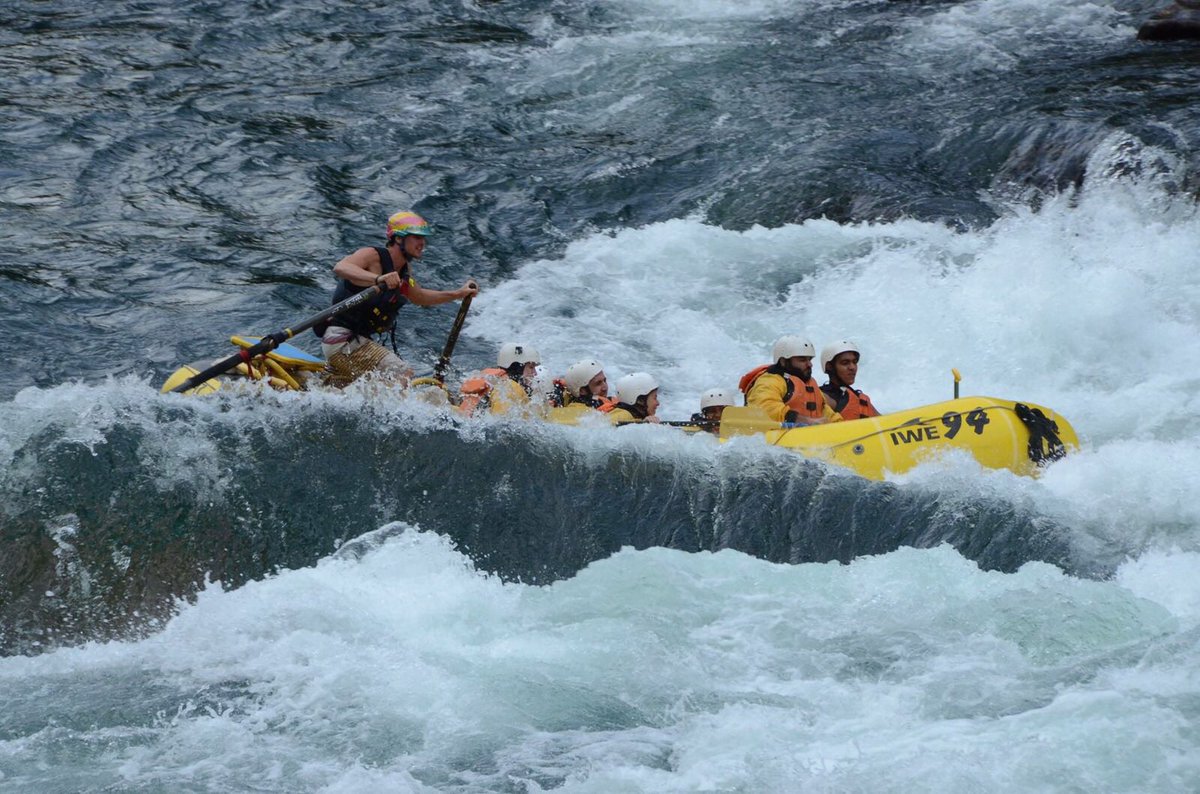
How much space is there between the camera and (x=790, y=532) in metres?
8.07

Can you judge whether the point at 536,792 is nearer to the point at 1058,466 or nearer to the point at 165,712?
the point at 165,712

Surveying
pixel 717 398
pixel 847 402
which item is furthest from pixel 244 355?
pixel 847 402

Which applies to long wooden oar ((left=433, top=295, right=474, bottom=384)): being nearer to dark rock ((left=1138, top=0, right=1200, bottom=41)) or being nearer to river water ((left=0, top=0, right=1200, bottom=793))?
river water ((left=0, top=0, right=1200, bottom=793))

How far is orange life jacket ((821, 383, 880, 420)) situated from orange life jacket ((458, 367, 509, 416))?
6.91ft

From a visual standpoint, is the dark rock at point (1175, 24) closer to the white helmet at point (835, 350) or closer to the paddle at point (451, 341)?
the white helmet at point (835, 350)

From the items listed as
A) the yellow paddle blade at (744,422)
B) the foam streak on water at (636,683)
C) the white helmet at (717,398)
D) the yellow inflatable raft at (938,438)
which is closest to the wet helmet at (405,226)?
the white helmet at (717,398)

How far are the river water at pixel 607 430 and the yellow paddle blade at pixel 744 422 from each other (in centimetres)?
32

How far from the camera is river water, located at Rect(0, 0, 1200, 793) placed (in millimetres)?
6484

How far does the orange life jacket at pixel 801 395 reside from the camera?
9625 millimetres

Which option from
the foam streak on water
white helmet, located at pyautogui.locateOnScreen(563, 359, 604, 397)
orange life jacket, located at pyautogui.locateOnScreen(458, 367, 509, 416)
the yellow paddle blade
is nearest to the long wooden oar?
orange life jacket, located at pyautogui.locateOnScreen(458, 367, 509, 416)

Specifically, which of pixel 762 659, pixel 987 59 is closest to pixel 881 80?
pixel 987 59

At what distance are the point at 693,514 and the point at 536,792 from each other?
2.39m

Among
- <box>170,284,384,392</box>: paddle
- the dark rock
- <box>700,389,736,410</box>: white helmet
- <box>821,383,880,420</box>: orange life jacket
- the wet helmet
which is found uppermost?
the wet helmet

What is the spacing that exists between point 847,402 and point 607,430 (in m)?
1.88
